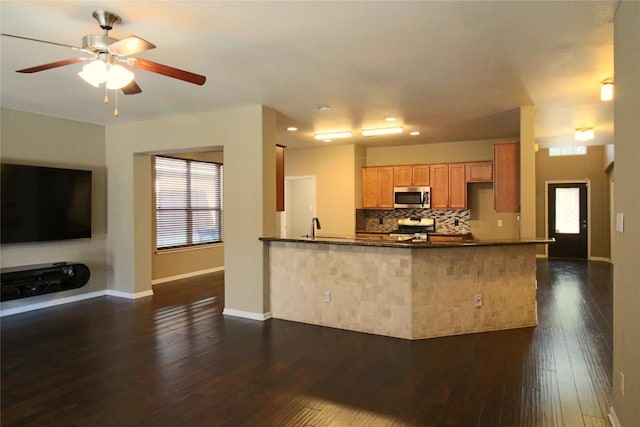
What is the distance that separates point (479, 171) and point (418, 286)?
3814mm

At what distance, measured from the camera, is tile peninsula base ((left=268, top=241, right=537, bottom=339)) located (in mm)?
4152

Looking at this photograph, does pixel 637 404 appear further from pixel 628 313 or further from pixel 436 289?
pixel 436 289

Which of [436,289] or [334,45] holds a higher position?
[334,45]

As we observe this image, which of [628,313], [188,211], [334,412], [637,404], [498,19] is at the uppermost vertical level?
[498,19]

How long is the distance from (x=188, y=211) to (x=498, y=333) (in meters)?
5.79

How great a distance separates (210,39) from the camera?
289 centimetres

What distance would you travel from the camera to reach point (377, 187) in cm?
791

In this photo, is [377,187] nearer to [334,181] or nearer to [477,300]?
[334,181]

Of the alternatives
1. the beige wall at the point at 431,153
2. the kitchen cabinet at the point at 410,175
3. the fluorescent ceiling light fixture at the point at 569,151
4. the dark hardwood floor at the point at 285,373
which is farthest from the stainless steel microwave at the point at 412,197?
the fluorescent ceiling light fixture at the point at 569,151

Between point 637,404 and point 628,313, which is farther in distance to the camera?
point 628,313

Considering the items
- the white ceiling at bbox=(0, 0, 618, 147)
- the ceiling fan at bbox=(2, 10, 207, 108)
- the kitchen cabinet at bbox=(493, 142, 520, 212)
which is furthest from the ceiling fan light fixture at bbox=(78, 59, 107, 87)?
the kitchen cabinet at bbox=(493, 142, 520, 212)

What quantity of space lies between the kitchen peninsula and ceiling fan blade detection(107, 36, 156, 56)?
2795 millimetres

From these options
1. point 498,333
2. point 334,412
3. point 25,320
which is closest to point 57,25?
point 334,412

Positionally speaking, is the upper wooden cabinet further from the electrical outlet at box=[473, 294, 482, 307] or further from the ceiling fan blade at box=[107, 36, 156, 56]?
the ceiling fan blade at box=[107, 36, 156, 56]
